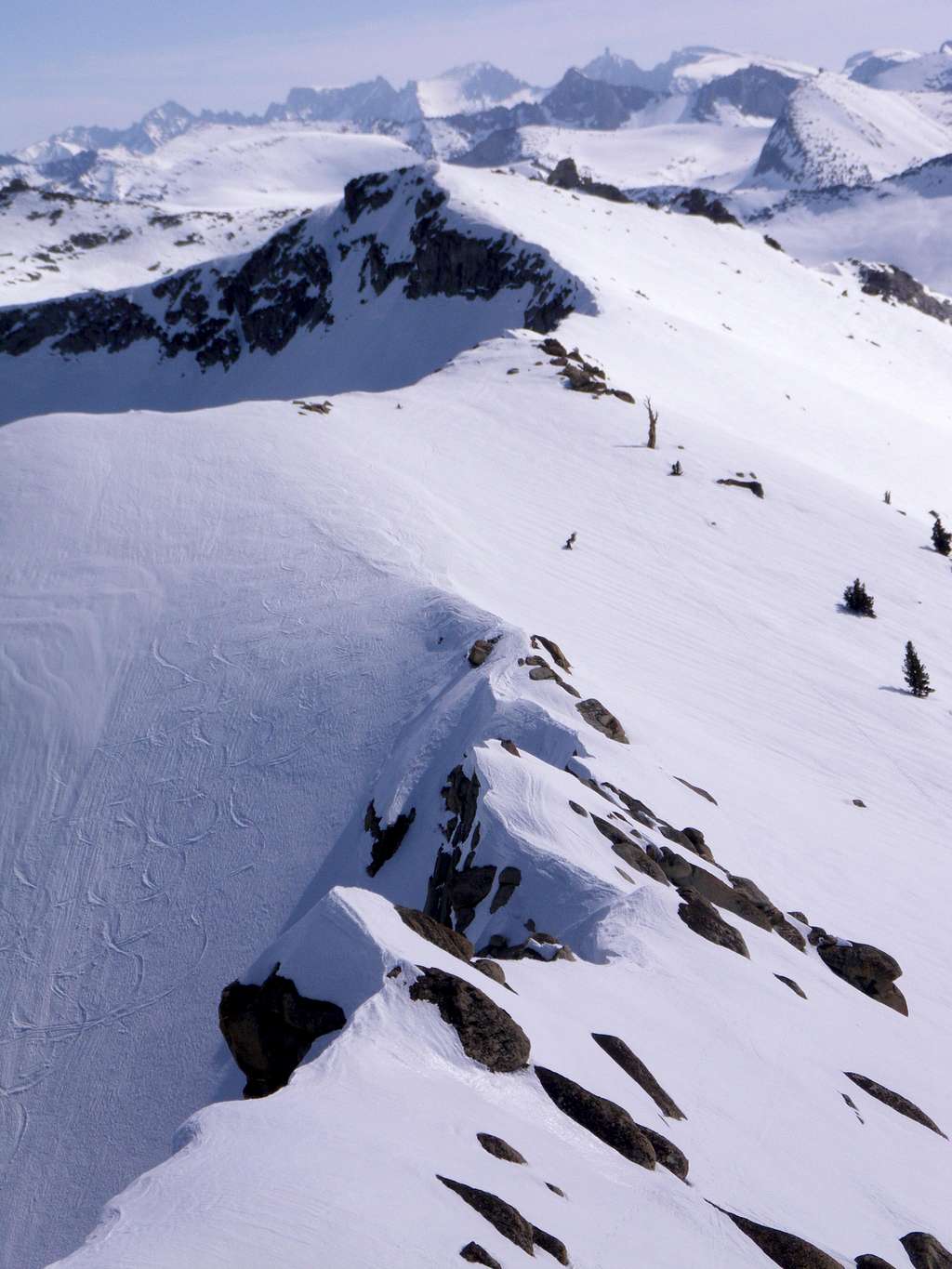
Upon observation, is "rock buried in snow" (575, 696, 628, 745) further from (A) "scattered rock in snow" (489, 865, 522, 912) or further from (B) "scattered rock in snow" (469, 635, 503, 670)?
(A) "scattered rock in snow" (489, 865, 522, 912)

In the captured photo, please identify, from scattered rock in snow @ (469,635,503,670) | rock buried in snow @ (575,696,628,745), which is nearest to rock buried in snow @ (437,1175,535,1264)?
rock buried in snow @ (575,696,628,745)

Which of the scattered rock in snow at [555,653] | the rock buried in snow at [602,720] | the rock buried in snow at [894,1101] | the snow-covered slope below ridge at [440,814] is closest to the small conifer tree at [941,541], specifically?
the snow-covered slope below ridge at [440,814]

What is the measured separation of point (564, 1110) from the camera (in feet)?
16.7

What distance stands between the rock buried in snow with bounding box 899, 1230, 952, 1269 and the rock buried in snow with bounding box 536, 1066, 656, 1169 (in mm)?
1440

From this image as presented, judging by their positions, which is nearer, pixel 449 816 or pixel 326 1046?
pixel 326 1046

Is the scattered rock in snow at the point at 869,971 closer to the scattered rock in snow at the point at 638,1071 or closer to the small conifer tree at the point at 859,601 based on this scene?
the scattered rock in snow at the point at 638,1071

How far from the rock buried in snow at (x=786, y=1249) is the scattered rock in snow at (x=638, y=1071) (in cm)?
73

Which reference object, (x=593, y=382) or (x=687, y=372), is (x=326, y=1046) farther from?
(x=687, y=372)

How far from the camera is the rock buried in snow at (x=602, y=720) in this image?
10320 mm

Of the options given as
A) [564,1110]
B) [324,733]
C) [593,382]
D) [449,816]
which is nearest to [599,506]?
[593,382]

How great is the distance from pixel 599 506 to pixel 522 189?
154 feet

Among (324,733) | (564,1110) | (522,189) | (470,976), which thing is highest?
(522,189)

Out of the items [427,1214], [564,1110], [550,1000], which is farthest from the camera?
[550,1000]

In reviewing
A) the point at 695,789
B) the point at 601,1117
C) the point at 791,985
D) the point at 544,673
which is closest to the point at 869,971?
the point at 791,985
